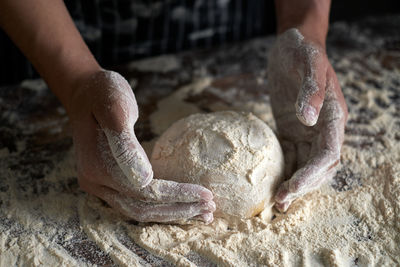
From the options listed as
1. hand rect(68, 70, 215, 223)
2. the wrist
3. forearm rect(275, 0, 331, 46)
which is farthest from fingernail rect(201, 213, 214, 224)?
forearm rect(275, 0, 331, 46)

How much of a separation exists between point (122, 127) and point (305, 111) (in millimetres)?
574

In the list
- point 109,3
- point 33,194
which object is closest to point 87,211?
point 33,194

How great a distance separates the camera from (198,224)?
1.29 metres

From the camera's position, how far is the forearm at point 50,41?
1.46m

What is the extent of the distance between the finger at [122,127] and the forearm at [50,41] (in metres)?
0.17

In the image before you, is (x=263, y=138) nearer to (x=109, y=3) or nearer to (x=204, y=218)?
(x=204, y=218)

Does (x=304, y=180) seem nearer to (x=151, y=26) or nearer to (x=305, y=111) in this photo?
(x=305, y=111)

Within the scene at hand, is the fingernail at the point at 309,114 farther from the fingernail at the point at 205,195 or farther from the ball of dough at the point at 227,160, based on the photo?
the fingernail at the point at 205,195

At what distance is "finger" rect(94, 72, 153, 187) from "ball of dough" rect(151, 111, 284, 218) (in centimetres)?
17

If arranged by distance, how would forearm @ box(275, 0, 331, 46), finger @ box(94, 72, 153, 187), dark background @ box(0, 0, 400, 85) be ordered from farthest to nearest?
dark background @ box(0, 0, 400, 85) < forearm @ box(275, 0, 331, 46) < finger @ box(94, 72, 153, 187)

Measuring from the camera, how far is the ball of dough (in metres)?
1.29

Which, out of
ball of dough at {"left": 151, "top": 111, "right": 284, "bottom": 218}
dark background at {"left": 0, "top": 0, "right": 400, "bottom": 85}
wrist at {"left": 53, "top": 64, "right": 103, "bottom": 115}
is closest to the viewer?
ball of dough at {"left": 151, "top": 111, "right": 284, "bottom": 218}

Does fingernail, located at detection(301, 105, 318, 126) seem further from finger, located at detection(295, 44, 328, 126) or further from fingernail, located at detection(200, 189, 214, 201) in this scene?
fingernail, located at detection(200, 189, 214, 201)

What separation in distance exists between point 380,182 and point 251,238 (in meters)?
0.56
